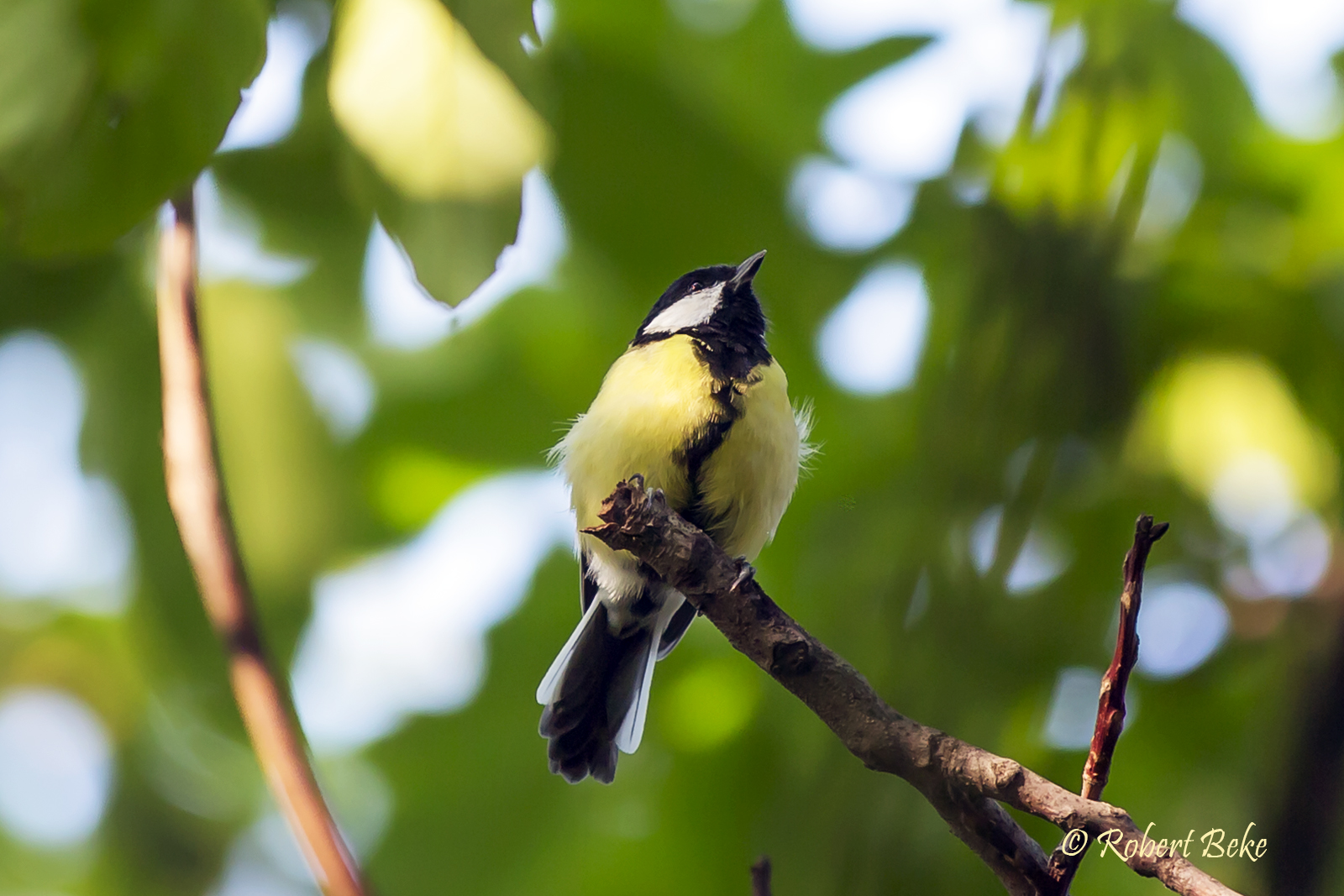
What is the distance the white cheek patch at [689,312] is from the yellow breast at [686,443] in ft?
0.75

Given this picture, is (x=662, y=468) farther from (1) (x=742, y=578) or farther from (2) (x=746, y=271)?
(1) (x=742, y=578)

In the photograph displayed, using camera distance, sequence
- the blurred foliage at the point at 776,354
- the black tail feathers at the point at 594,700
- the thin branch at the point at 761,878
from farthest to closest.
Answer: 1. the black tail feathers at the point at 594,700
2. the thin branch at the point at 761,878
3. the blurred foliage at the point at 776,354

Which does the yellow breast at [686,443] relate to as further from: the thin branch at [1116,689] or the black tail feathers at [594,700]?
the thin branch at [1116,689]

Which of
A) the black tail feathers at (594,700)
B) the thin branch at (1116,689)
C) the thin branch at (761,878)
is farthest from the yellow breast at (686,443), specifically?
the thin branch at (1116,689)

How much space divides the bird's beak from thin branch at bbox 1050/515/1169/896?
4.24 feet

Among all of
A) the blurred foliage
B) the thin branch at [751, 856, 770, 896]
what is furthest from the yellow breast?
the thin branch at [751, 856, 770, 896]

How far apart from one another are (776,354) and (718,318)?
0.55ft

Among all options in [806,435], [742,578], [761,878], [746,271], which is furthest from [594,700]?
[761,878]

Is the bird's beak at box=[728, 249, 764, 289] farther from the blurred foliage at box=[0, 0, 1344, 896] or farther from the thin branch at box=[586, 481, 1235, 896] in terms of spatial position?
the thin branch at box=[586, 481, 1235, 896]

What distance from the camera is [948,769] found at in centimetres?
101

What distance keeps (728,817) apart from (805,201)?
1251mm

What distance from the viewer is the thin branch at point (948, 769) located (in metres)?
0.92

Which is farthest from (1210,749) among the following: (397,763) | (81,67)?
(81,67)

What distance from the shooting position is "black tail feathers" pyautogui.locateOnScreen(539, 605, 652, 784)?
229 cm
